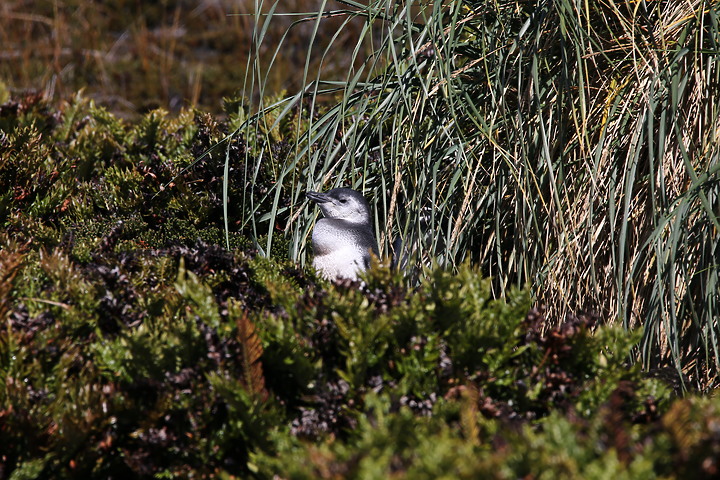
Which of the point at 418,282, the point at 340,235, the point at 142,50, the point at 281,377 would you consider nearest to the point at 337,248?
the point at 340,235

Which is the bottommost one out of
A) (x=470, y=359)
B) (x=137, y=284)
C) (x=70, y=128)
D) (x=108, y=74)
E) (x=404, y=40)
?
(x=108, y=74)

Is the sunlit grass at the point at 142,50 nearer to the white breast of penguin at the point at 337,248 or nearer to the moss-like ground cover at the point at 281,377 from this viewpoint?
the white breast of penguin at the point at 337,248

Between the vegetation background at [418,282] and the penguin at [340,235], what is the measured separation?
9 centimetres

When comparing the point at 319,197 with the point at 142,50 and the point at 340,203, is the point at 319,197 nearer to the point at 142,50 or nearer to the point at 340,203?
the point at 340,203

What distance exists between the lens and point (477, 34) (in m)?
2.99

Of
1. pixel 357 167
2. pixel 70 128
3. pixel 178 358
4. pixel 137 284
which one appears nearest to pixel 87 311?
pixel 137 284

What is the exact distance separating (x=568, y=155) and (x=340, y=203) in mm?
884

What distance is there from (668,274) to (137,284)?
1.71m

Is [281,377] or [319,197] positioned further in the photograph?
[319,197]

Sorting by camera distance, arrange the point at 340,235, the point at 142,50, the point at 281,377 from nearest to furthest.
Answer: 1. the point at 281,377
2. the point at 340,235
3. the point at 142,50

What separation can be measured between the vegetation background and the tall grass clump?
0.02m

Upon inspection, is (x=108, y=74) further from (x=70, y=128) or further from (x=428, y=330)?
(x=428, y=330)

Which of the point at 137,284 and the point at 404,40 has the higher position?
the point at 404,40

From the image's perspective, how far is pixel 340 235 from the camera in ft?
8.91
